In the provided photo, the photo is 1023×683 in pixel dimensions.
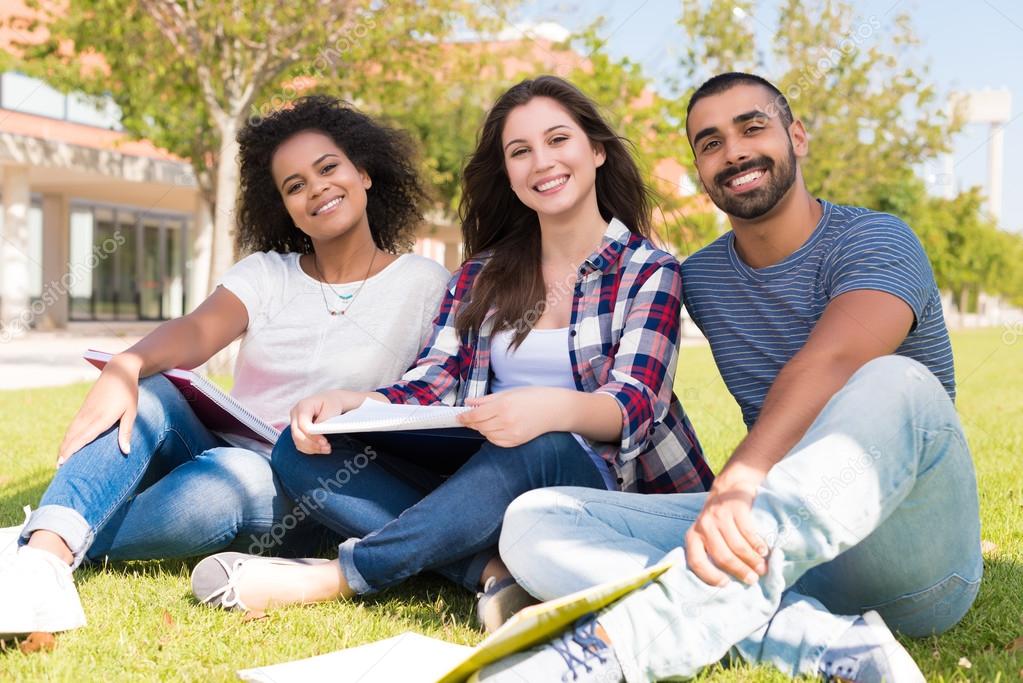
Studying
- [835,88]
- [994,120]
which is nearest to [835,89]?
[835,88]

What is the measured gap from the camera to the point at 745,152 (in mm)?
2793

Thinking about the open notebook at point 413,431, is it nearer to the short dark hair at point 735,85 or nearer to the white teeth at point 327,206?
the white teeth at point 327,206

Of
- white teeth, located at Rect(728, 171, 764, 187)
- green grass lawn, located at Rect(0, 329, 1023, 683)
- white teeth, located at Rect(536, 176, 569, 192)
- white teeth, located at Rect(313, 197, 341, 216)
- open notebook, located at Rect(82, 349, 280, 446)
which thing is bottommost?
green grass lawn, located at Rect(0, 329, 1023, 683)

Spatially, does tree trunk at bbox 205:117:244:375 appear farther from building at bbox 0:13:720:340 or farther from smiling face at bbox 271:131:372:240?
smiling face at bbox 271:131:372:240

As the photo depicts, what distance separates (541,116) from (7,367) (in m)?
12.1

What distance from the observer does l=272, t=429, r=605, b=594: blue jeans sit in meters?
2.45

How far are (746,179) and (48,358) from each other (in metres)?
14.6

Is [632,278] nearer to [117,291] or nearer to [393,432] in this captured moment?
[393,432]

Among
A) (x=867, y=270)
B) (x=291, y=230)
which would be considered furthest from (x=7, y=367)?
(x=867, y=270)

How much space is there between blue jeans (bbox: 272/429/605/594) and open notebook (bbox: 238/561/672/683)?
0.24m

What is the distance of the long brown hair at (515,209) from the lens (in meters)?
3.11

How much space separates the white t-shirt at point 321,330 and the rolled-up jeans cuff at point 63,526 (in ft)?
2.50

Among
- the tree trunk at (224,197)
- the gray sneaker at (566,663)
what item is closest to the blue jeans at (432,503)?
the gray sneaker at (566,663)

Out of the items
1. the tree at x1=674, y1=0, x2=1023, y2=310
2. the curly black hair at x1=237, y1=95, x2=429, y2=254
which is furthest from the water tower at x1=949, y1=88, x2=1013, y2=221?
the curly black hair at x1=237, y1=95, x2=429, y2=254
